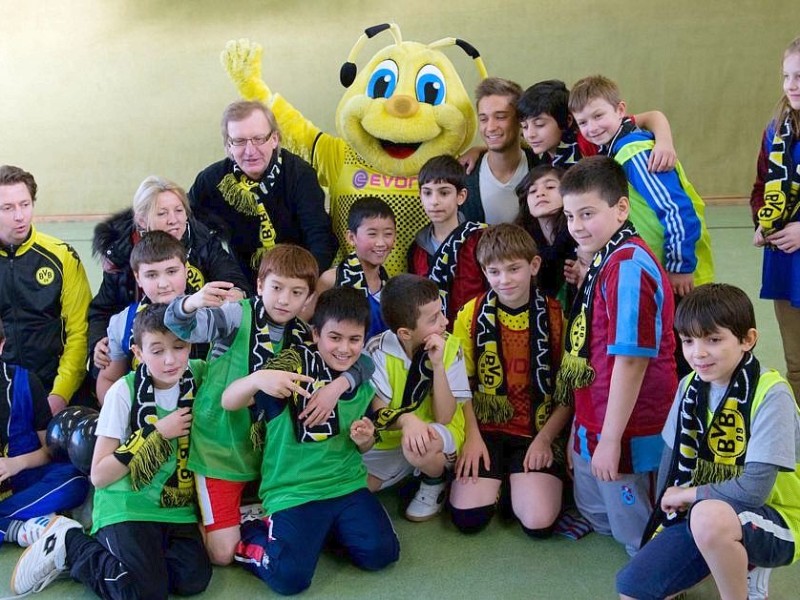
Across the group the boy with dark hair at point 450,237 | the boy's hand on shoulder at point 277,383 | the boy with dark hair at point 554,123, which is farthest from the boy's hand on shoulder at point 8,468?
the boy with dark hair at point 554,123

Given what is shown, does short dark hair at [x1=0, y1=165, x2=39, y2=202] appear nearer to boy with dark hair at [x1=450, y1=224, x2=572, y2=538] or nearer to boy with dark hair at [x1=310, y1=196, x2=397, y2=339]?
boy with dark hair at [x1=310, y1=196, x2=397, y2=339]

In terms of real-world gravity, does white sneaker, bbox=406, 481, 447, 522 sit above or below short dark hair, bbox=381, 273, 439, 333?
below

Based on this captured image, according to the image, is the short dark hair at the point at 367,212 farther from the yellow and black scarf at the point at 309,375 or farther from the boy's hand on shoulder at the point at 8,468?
the boy's hand on shoulder at the point at 8,468

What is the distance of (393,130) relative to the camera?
10.1 ft

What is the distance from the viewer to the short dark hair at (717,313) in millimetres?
1819

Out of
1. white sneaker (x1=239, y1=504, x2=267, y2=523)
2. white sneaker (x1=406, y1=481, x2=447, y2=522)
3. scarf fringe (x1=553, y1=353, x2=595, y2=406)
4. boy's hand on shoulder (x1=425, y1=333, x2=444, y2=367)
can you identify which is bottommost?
white sneaker (x1=406, y1=481, x2=447, y2=522)

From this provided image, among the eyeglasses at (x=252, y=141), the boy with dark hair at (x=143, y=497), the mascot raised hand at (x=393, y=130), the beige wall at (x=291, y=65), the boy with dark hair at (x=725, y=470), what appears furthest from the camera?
the beige wall at (x=291, y=65)

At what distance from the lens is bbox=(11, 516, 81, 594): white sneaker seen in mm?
2037

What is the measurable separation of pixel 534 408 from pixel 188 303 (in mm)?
1105

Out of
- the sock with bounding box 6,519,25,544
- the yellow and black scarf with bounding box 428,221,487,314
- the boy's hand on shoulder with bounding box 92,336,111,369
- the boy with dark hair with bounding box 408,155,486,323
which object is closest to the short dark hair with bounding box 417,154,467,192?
the boy with dark hair with bounding box 408,155,486,323

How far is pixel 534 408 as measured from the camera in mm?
2512

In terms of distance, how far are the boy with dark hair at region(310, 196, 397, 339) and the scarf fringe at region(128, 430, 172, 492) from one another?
82cm

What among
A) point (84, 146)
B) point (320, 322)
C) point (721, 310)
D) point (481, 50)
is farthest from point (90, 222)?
point (721, 310)

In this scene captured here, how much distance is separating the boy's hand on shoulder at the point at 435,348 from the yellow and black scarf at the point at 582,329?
1.14ft
